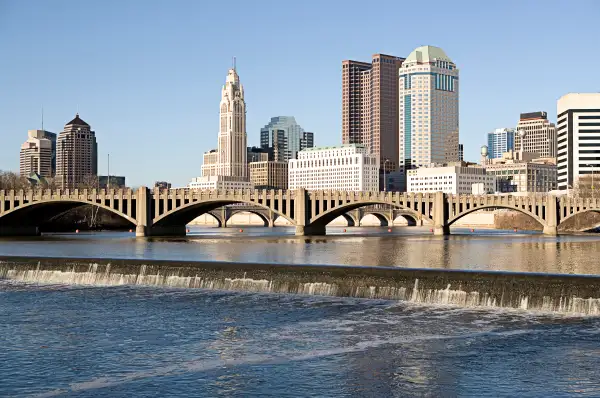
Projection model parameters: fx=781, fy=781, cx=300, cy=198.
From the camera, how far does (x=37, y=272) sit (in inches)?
2312

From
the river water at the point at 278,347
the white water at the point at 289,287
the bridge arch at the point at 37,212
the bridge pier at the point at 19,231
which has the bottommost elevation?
the river water at the point at 278,347

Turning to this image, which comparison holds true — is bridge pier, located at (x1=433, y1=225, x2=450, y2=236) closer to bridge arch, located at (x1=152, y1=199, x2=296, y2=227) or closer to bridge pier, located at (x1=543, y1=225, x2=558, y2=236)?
bridge pier, located at (x1=543, y1=225, x2=558, y2=236)

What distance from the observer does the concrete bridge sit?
5221 inches

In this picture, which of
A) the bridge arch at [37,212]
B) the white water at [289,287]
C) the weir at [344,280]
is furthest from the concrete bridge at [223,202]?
the white water at [289,287]

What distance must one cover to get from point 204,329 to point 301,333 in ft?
15.7

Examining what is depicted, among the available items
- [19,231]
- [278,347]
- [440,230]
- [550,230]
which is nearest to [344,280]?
[278,347]

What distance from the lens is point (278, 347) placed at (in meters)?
33.0

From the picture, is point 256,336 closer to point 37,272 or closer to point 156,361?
point 156,361

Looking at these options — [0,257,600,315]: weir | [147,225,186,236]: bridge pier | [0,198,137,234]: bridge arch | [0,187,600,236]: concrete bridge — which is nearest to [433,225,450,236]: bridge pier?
[0,187,600,236]: concrete bridge

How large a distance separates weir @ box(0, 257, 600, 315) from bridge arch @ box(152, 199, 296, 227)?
229 feet

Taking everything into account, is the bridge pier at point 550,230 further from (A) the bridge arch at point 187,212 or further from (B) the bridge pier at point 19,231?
(B) the bridge pier at point 19,231

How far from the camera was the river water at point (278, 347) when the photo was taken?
2675 cm

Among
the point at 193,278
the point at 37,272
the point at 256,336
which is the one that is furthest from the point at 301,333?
the point at 37,272

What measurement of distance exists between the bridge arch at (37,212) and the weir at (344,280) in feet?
232
